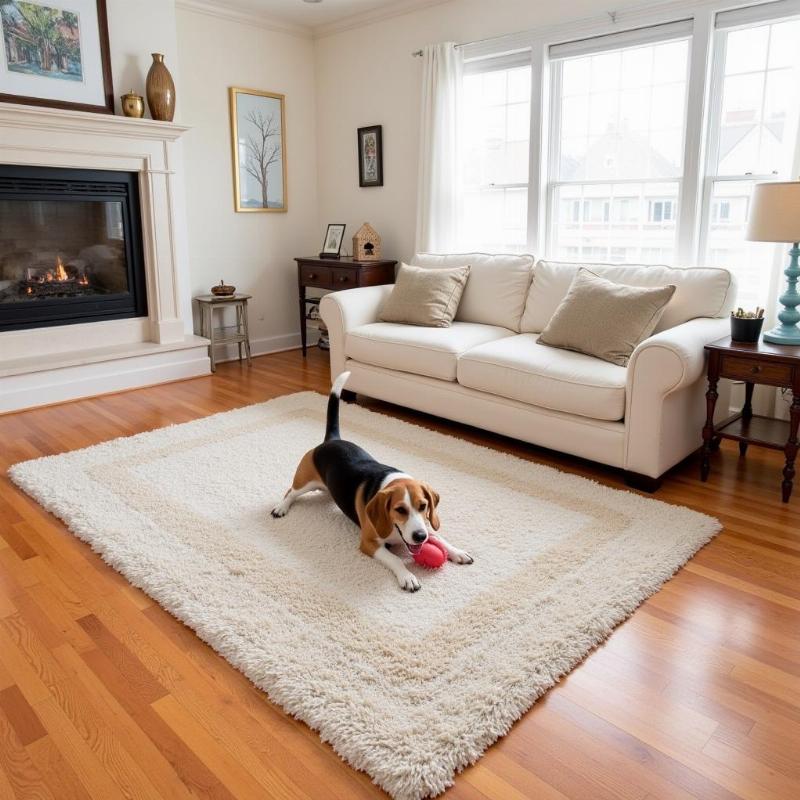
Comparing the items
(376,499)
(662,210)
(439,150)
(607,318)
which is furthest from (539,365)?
(439,150)

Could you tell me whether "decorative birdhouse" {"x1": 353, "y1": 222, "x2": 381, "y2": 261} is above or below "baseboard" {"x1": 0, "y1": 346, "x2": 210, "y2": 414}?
above

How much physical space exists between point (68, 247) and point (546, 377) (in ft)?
10.9

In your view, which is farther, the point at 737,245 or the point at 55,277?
the point at 55,277

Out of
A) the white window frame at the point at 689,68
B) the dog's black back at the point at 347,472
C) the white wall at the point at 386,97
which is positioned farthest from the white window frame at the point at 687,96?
the dog's black back at the point at 347,472

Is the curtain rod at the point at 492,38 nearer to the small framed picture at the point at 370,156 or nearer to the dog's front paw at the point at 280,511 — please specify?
the small framed picture at the point at 370,156

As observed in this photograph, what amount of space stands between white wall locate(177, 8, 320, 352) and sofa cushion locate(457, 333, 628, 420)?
2677 mm

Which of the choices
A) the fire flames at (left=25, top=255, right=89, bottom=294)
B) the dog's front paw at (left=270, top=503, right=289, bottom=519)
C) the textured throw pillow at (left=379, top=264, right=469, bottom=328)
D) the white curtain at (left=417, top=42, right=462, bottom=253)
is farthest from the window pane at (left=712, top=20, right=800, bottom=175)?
the fire flames at (left=25, top=255, right=89, bottom=294)

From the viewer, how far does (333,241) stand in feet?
18.3

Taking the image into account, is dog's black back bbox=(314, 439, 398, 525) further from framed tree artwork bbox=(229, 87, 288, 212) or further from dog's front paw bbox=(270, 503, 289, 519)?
framed tree artwork bbox=(229, 87, 288, 212)

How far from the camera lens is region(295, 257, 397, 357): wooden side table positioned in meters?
→ 5.00

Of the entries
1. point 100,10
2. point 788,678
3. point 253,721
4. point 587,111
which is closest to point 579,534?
point 788,678

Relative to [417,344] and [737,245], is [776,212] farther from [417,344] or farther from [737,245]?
[417,344]

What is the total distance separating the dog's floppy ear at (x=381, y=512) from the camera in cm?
213

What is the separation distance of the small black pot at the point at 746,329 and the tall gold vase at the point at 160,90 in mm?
3684
